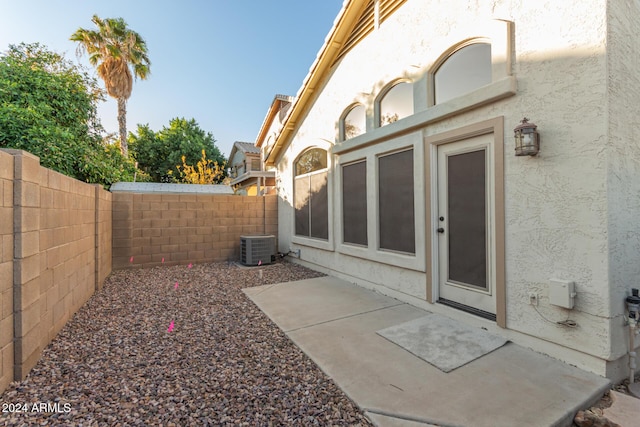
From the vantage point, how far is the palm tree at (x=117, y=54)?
13281 millimetres

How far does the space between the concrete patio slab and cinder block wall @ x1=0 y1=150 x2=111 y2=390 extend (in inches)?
99.1

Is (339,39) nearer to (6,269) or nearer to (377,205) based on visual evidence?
(377,205)

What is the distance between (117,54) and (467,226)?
A: 55.3ft

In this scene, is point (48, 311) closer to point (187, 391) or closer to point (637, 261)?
point (187, 391)

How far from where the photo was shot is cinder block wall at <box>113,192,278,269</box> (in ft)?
24.8

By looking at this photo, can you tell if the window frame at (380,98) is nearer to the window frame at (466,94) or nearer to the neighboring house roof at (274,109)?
the window frame at (466,94)

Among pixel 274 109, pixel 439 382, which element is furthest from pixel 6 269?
pixel 274 109

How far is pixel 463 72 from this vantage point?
12.8 ft

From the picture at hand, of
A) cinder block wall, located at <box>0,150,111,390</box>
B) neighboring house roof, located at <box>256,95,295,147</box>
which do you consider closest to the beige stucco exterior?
cinder block wall, located at <box>0,150,111,390</box>

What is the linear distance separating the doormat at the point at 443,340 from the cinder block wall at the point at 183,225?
6.30 m

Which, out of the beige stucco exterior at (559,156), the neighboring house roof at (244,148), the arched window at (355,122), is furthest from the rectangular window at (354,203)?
the neighboring house roof at (244,148)

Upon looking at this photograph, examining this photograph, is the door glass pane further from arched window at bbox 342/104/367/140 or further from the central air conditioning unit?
the central air conditioning unit

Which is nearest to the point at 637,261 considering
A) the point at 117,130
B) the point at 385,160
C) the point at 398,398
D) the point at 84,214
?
the point at 398,398

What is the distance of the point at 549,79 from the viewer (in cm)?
296
